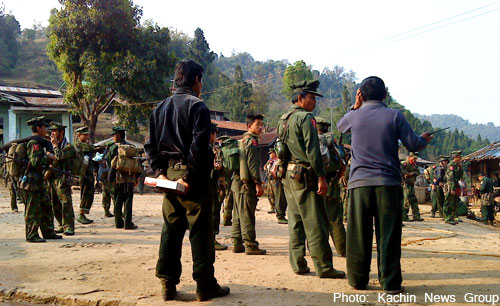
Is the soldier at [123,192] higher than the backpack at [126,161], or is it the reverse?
the backpack at [126,161]

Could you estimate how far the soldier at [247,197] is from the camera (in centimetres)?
667

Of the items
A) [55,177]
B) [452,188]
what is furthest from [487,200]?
[55,177]

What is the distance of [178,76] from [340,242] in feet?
11.3

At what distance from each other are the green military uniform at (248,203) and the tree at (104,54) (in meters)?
18.9

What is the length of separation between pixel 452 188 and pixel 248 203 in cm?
913

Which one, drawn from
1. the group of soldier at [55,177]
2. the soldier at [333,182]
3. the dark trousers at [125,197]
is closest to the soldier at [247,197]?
the soldier at [333,182]

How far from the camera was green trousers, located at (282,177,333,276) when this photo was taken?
4918 millimetres

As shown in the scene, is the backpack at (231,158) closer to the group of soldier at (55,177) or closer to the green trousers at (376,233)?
the group of soldier at (55,177)

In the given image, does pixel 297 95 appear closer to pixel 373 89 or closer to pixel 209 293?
pixel 373 89

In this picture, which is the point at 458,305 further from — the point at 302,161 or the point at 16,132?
the point at 16,132

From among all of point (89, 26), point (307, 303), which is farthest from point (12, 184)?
point (89, 26)

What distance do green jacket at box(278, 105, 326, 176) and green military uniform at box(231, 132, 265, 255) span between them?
53.5 inches

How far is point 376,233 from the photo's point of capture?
14.5 ft

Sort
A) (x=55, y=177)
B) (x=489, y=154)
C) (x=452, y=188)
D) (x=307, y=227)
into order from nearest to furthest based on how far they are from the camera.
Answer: (x=307, y=227), (x=55, y=177), (x=452, y=188), (x=489, y=154)
